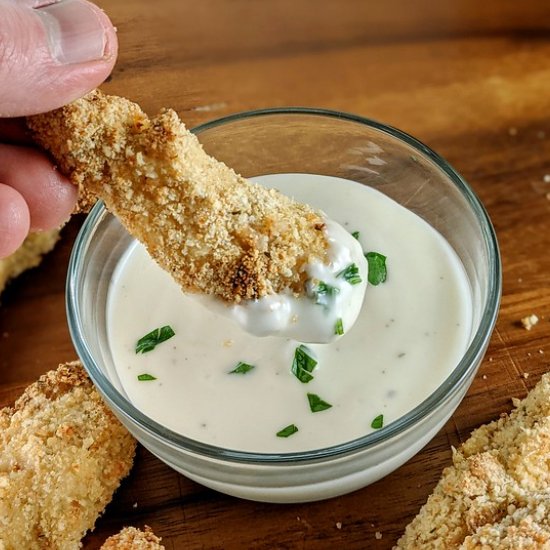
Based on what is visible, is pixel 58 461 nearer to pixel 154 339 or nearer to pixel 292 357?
pixel 154 339

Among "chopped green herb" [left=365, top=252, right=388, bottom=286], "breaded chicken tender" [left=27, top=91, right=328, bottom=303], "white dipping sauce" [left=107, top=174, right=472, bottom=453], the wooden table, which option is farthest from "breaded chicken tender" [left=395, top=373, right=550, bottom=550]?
"breaded chicken tender" [left=27, top=91, right=328, bottom=303]

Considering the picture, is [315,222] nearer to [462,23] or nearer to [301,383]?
[301,383]

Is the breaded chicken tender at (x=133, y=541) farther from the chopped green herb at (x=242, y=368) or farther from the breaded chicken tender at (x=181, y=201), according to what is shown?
the breaded chicken tender at (x=181, y=201)

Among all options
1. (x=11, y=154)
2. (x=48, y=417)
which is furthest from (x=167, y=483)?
(x=11, y=154)

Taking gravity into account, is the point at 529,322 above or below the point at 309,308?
below

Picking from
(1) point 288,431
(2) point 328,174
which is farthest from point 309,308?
(2) point 328,174

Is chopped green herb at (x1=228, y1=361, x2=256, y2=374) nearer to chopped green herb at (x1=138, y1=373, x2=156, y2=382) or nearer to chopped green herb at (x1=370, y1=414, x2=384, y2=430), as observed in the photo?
chopped green herb at (x1=138, y1=373, x2=156, y2=382)
